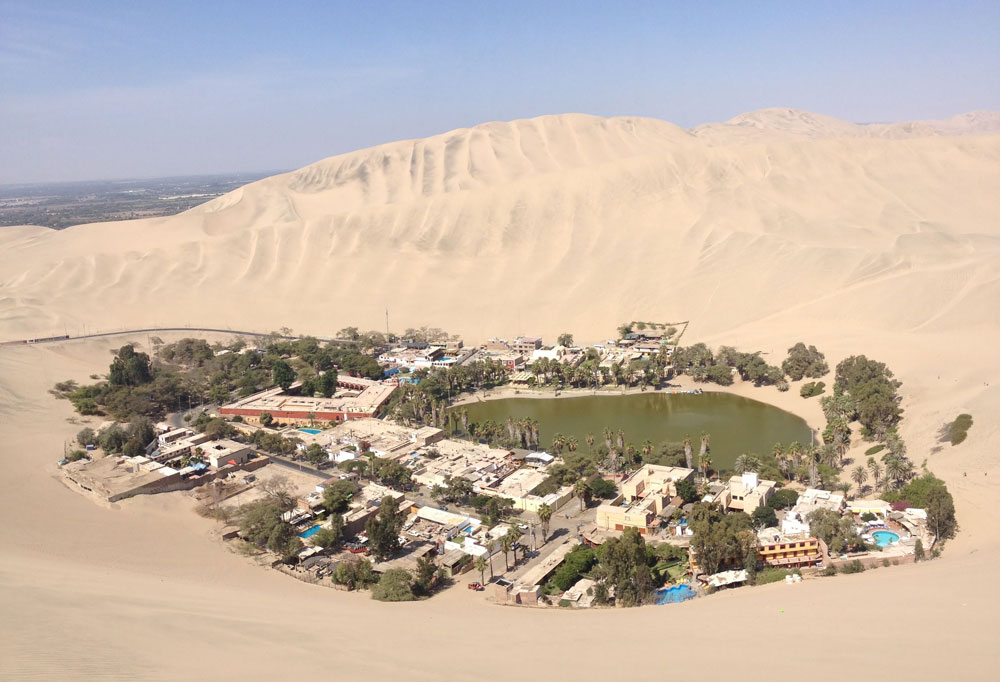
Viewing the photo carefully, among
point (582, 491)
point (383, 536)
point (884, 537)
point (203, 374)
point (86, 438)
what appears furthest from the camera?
point (203, 374)

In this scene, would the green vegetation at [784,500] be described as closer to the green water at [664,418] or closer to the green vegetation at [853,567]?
the green water at [664,418]

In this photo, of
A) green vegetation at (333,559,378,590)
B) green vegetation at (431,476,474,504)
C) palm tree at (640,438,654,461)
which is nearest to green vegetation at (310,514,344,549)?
green vegetation at (333,559,378,590)

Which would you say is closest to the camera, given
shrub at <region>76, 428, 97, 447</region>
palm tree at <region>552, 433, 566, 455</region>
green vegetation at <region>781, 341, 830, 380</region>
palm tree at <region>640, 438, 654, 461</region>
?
palm tree at <region>640, 438, 654, 461</region>

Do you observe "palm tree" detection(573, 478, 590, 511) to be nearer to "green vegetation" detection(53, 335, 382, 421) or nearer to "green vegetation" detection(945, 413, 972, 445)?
"green vegetation" detection(945, 413, 972, 445)

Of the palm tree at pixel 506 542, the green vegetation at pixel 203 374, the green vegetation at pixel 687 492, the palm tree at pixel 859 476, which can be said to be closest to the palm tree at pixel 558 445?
the green vegetation at pixel 687 492

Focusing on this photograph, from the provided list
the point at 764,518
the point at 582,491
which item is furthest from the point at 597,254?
the point at 764,518

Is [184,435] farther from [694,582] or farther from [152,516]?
[694,582]

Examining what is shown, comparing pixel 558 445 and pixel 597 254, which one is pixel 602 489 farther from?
pixel 597 254
